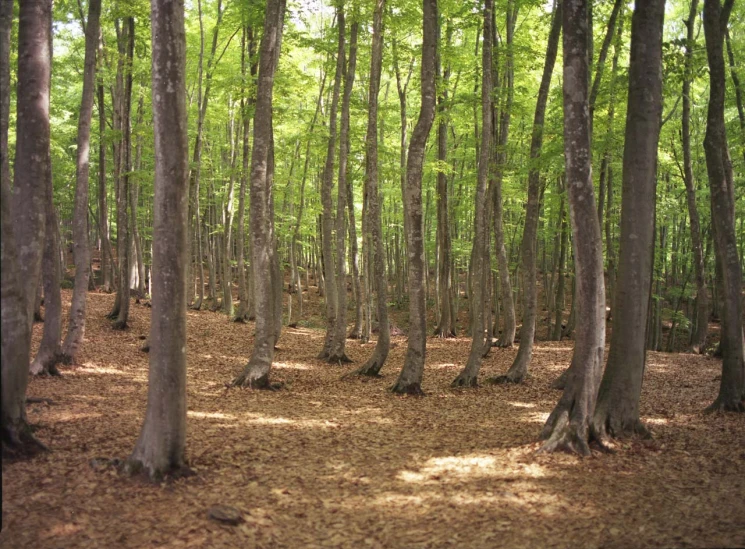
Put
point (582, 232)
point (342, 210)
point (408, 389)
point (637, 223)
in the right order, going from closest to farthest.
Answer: point (582, 232) → point (637, 223) → point (408, 389) → point (342, 210)

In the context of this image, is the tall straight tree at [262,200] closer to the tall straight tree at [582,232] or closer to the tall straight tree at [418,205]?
the tall straight tree at [418,205]

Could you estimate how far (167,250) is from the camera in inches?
204

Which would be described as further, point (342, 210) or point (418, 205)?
point (342, 210)

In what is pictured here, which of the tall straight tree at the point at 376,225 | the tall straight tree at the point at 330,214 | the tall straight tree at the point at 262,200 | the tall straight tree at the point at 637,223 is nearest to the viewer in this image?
the tall straight tree at the point at 637,223

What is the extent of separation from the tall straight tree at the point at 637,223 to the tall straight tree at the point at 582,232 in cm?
51

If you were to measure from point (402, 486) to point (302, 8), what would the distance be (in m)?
12.0

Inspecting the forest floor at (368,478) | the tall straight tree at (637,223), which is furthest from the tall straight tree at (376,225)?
the tall straight tree at (637,223)

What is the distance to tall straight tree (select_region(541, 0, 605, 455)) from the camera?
256 inches

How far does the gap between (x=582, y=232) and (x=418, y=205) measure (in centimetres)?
402

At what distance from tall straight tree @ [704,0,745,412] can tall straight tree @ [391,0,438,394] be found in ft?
15.0

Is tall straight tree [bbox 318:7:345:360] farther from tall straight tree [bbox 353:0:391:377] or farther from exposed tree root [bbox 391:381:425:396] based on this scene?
exposed tree root [bbox 391:381:425:396]

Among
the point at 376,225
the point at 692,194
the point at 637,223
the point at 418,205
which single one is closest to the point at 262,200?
the point at 418,205

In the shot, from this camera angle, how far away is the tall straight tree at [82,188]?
10672mm

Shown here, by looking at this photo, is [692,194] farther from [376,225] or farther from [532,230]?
[376,225]
